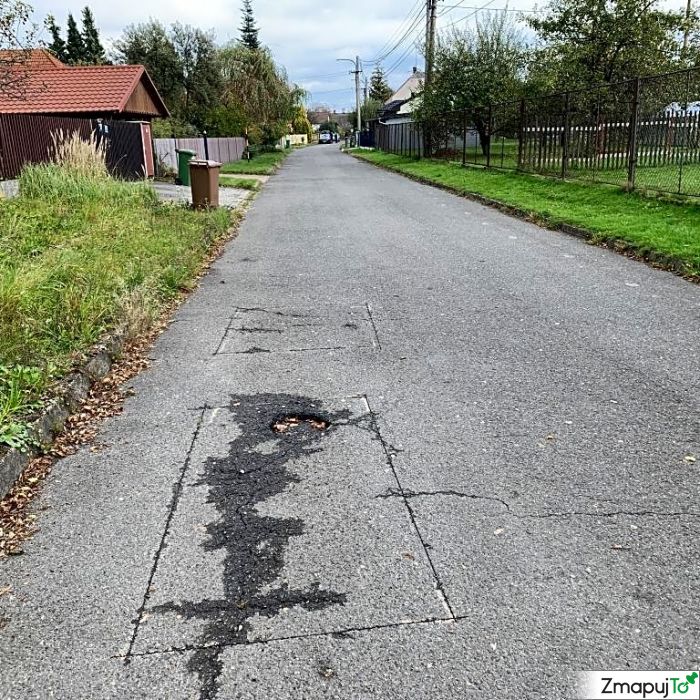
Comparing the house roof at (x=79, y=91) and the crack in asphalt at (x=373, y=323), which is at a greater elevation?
the house roof at (x=79, y=91)

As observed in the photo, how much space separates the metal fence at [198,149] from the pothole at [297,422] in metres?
25.0

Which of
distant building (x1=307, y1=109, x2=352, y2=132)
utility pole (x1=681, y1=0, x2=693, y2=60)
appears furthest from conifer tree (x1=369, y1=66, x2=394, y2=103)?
utility pole (x1=681, y1=0, x2=693, y2=60)

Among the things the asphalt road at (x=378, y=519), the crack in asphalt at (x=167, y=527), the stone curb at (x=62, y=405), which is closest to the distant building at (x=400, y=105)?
the asphalt road at (x=378, y=519)

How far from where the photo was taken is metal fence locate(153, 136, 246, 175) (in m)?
28.2

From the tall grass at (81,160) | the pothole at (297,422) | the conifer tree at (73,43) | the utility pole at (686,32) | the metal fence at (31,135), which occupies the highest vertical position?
the conifer tree at (73,43)

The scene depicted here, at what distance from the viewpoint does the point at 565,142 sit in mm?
17719

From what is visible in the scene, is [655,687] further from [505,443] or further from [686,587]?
[505,443]

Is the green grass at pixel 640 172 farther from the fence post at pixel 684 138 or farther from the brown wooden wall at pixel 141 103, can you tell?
the brown wooden wall at pixel 141 103

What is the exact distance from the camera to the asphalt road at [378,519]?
2404mm

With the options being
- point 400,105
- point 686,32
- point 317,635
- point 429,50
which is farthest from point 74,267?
point 400,105

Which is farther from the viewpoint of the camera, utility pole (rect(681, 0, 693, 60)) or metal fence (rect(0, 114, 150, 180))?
utility pole (rect(681, 0, 693, 60))

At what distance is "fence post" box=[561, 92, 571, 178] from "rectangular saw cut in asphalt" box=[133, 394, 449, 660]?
1557 cm

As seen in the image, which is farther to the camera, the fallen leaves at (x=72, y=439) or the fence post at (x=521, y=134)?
the fence post at (x=521, y=134)

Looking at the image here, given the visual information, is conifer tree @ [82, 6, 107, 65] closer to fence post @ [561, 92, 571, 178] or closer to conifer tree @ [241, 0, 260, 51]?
conifer tree @ [241, 0, 260, 51]
